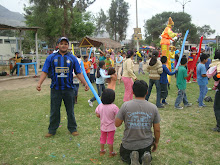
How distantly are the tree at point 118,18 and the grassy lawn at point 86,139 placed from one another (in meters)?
58.5

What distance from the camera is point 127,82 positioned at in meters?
6.51

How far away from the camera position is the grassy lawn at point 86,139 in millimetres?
3600

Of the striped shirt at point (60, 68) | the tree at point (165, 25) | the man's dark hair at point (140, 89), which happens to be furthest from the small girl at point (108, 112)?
the tree at point (165, 25)

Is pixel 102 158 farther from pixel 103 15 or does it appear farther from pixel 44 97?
pixel 103 15

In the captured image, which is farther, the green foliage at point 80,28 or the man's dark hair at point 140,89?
the green foliage at point 80,28

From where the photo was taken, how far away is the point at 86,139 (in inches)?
175

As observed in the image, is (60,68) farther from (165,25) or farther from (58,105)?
(165,25)

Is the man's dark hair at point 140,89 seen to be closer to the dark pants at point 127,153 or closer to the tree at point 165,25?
the dark pants at point 127,153

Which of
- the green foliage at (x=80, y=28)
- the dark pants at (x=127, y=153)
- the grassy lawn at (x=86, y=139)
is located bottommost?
the grassy lawn at (x=86, y=139)

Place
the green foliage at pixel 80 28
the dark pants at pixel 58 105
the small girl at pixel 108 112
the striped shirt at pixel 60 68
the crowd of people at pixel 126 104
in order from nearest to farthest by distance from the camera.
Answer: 1. the crowd of people at pixel 126 104
2. the small girl at pixel 108 112
3. the striped shirt at pixel 60 68
4. the dark pants at pixel 58 105
5. the green foliage at pixel 80 28

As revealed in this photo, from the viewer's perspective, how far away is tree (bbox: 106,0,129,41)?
6097cm

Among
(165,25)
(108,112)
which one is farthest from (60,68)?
(165,25)

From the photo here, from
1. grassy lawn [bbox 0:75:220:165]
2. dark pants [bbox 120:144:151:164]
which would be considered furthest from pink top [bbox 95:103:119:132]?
grassy lawn [bbox 0:75:220:165]

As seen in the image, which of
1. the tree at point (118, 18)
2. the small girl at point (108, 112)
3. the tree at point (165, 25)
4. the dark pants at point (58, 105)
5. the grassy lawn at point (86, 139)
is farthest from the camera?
the tree at point (118, 18)
